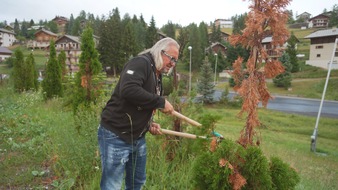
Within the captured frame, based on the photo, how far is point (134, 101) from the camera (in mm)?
2438

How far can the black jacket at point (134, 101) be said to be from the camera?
240 cm

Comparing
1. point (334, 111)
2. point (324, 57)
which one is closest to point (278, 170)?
point (334, 111)

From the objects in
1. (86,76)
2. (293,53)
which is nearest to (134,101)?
(86,76)

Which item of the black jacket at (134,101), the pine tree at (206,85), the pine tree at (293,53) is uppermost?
the pine tree at (293,53)

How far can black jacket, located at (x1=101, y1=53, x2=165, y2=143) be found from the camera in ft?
7.87

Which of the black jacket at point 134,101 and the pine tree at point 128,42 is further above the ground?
the pine tree at point 128,42

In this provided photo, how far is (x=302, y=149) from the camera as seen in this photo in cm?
1147

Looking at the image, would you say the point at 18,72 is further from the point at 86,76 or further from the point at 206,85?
the point at 206,85

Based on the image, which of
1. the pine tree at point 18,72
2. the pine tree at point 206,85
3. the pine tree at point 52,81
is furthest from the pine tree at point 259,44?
the pine tree at point 206,85

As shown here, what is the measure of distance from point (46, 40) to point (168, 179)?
78475mm

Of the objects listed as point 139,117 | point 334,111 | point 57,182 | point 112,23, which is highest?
point 112,23

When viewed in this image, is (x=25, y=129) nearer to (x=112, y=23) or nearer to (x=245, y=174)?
(x=245, y=174)

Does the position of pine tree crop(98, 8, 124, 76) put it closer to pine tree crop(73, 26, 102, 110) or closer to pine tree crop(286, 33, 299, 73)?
pine tree crop(286, 33, 299, 73)

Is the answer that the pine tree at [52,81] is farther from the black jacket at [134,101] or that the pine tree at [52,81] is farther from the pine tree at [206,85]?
the pine tree at [206,85]
